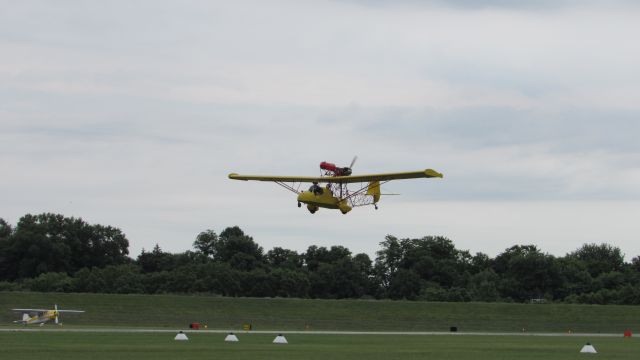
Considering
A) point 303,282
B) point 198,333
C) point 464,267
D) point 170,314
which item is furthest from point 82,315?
point 464,267

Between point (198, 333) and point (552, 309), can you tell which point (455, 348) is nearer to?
point (198, 333)

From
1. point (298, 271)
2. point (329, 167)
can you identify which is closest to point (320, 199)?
point (329, 167)

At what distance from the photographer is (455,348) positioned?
6228 centimetres

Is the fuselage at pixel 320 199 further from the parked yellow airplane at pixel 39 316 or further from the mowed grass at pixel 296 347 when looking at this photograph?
the parked yellow airplane at pixel 39 316

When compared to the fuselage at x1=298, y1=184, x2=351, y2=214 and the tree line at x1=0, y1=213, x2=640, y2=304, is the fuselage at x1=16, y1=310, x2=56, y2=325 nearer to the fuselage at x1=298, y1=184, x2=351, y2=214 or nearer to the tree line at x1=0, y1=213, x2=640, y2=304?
the fuselage at x1=298, y1=184, x2=351, y2=214

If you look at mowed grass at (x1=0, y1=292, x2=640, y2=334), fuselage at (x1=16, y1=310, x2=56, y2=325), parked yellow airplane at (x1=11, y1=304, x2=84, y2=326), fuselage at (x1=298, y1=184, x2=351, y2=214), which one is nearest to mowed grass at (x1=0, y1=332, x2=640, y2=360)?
fuselage at (x1=298, y1=184, x2=351, y2=214)

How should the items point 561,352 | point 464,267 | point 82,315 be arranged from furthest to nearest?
point 464,267
point 82,315
point 561,352

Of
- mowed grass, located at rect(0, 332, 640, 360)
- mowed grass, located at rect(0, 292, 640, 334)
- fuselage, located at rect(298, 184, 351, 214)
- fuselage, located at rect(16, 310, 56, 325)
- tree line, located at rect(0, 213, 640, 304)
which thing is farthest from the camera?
tree line, located at rect(0, 213, 640, 304)

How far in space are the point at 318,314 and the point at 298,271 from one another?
60637 mm

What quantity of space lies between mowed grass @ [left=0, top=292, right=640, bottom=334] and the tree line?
26.8 m

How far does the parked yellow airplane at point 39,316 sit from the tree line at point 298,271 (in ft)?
126

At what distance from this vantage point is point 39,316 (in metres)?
90.6

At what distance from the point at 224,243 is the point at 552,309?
90.4 metres

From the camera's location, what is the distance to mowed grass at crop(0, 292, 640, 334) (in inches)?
3807
